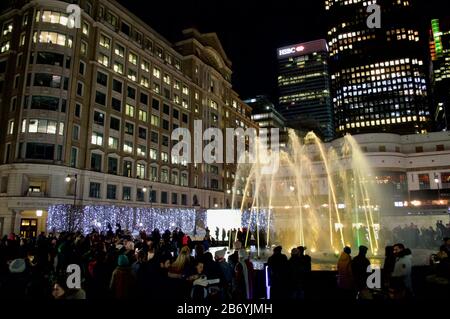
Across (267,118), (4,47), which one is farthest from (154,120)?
(267,118)

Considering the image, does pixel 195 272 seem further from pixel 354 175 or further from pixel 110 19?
pixel 354 175

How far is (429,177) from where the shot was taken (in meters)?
58.8

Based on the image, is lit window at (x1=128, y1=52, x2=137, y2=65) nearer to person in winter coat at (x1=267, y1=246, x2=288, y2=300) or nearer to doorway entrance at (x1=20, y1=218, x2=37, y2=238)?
doorway entrance at (x1=20, y1=218, x2=37, y2=238)

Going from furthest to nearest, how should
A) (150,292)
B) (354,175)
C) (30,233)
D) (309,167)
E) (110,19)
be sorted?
(309,167) → (354,175) → (110,19) → (30,233) → (150,292)

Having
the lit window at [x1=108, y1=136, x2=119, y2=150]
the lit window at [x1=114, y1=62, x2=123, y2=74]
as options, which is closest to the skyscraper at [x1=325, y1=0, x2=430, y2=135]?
the lit window at [x1=114, y1=62, x2=123, y2=74]

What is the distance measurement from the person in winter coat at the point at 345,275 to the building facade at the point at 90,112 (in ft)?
103

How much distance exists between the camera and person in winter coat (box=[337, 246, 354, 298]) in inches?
358

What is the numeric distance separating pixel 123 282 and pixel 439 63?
20453cm

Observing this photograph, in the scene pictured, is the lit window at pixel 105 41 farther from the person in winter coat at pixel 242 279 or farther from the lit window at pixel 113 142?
the person in winter coat at pixel 242 279

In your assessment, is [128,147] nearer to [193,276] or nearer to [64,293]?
[193,276]

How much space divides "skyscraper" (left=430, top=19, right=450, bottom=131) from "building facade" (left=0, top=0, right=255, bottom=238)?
Answer: 140 m

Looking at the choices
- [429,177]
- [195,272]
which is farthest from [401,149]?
[195,272]

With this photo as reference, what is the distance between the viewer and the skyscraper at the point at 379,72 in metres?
145
